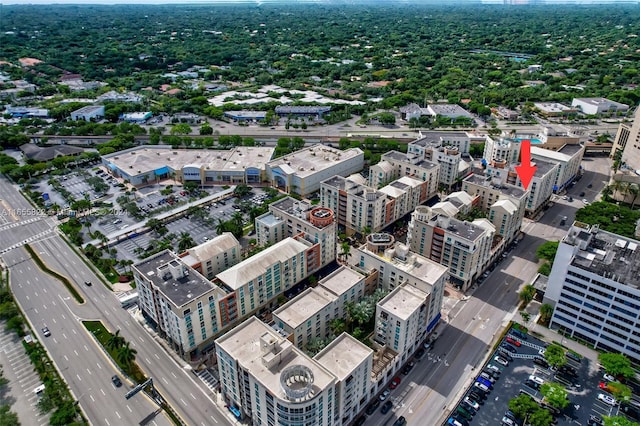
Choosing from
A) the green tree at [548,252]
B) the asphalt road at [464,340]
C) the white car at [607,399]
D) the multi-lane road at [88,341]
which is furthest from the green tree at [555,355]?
the multi-lane road at [88,341]

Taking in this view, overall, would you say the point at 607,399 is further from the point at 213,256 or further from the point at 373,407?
the point at 213,256

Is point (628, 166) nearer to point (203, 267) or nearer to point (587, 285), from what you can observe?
point (587, 285)

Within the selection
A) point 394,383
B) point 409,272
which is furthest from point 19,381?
point 409,272

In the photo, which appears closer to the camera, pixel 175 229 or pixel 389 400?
pixel 389 400

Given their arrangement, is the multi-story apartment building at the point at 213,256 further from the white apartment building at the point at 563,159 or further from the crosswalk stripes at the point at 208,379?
the white apartment building at the point at 563,159

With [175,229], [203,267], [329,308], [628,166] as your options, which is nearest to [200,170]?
[175,229]

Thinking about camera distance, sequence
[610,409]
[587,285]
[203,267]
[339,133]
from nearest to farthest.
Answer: [610,409]
[587,285]
[203,267]
[339,133]

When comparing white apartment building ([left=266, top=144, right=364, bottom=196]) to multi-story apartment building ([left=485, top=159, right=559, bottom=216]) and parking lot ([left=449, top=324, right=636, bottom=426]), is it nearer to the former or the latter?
multi-story apartment building ([left=485, top=159, right=559, bottom=216])

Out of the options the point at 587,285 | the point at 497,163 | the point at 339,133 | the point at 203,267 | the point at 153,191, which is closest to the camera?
the point at 587,285
